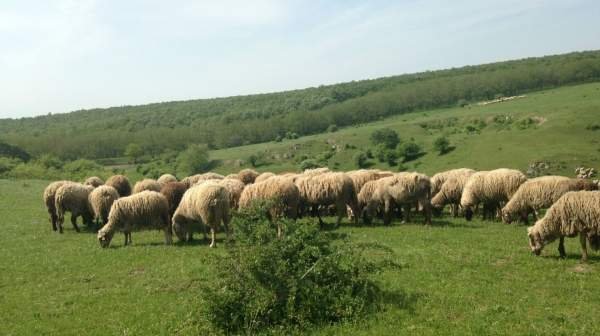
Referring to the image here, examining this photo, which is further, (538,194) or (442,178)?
(442,178)

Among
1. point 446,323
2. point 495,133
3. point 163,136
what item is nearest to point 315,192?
point 446,323

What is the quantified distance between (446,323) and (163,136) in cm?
13211

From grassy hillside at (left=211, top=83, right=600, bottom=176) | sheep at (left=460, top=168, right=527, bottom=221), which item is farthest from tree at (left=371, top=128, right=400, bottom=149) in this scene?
sheep at (left=460, top=168, right=527, bottom=221)

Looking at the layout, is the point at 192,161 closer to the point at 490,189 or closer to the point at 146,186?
the point at 146,186

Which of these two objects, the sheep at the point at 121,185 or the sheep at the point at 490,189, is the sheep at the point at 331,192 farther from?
the sheep at the point at 121,185

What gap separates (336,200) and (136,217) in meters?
8.71

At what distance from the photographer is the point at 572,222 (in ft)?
45.4

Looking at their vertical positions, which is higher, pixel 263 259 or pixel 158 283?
pixel 263 259

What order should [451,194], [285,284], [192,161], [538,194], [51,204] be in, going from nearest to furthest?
[285,284] < [538,194] < [51,204] < [451,194] < [192,161]

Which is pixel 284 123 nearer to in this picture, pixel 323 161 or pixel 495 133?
pixel 323 161

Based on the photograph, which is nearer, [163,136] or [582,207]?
[582,207]

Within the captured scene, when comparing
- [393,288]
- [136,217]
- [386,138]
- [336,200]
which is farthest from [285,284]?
[386,138]

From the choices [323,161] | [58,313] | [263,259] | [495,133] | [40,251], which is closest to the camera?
[263,259]

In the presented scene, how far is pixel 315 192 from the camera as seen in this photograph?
22.5 metres
